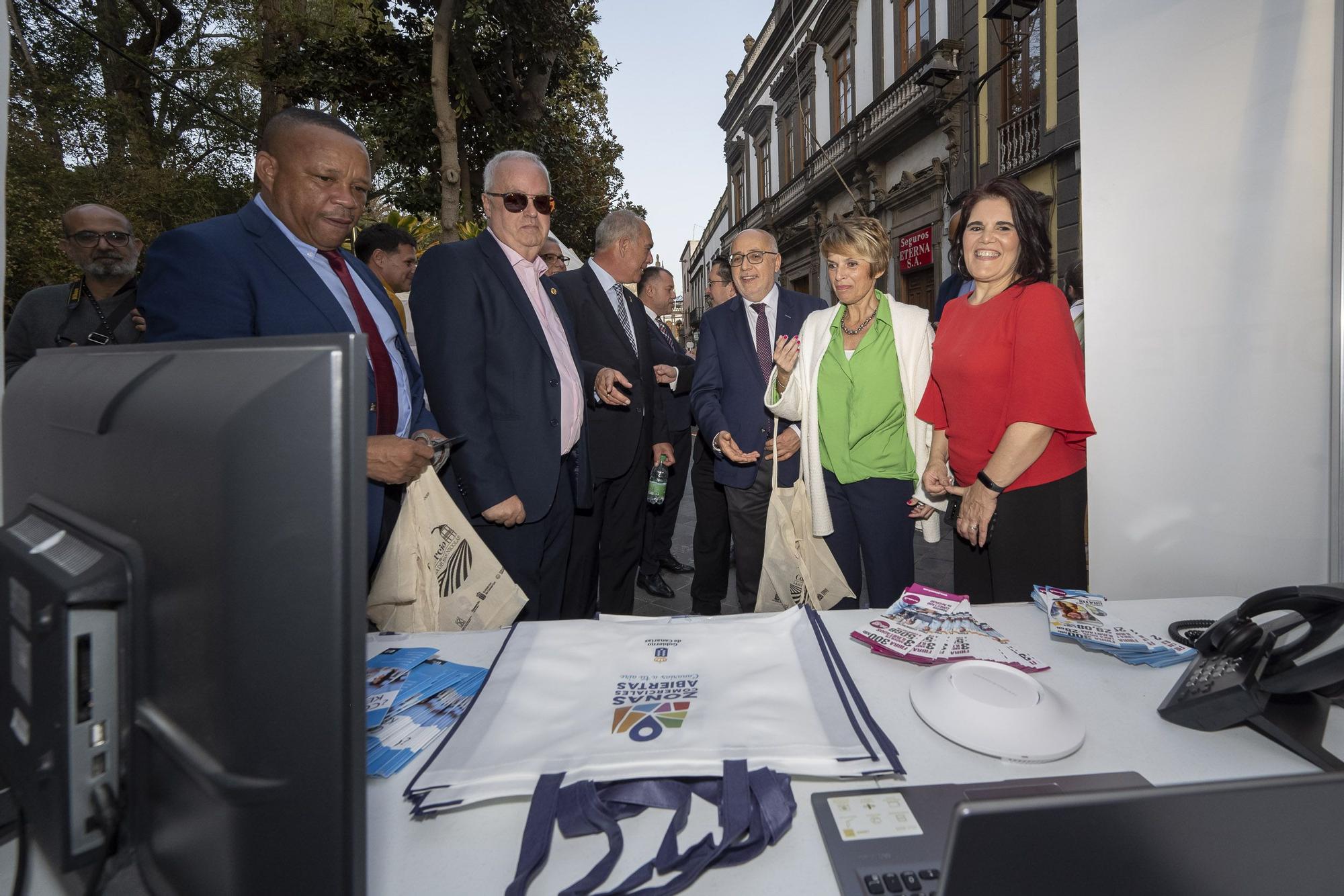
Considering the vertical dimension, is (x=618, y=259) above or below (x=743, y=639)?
above

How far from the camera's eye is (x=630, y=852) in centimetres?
70

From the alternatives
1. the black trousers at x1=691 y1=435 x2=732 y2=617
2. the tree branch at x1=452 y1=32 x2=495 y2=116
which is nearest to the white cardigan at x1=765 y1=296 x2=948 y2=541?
the black trousers at x1=691 y1=435 x2=732 y2=617

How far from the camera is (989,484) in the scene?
Answer: 185 centimetres

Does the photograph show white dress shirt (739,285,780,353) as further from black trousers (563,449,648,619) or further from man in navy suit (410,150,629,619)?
man in navy suit (410,150,629,619)

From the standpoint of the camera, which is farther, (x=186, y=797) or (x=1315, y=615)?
(x=1315, y=615)

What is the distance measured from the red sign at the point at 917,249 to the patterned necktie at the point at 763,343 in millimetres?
10046

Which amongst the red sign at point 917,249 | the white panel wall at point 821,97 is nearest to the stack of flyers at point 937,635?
the red sign at point 917,249

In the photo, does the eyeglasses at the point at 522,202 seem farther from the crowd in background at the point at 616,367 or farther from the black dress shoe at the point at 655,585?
the black dress shoe at the point at 655,585

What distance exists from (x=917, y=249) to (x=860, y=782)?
41.8 ft

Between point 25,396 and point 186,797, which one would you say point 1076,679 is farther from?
point 25,396

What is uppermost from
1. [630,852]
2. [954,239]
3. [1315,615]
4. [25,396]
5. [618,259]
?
[618,259]

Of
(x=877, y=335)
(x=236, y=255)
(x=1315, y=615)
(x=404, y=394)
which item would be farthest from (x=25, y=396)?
(x=877, y=335)

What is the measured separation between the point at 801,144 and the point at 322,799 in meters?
19.4

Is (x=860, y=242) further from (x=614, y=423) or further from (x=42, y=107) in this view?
(x=42, y=107)
